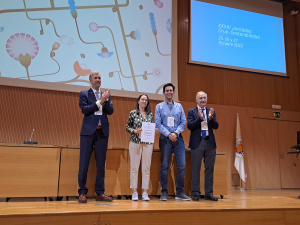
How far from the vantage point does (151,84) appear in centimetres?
533

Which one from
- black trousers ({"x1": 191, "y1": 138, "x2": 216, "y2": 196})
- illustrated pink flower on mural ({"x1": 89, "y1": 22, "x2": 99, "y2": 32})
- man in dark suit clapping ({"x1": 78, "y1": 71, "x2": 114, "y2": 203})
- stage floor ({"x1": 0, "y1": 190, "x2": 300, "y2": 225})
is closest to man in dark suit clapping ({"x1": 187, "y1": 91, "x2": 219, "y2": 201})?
black trousers ({"x1": 191, "y1": 138, "x2": 216, "y2": 196})

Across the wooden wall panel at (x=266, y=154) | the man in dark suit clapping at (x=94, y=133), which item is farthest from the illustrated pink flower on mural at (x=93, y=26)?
the wooden wall panel at (x=266, y=154)

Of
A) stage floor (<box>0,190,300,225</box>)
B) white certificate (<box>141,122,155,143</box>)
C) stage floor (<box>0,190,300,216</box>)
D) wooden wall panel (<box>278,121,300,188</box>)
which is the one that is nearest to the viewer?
stage floor (<box>0,190,300,225</box>)

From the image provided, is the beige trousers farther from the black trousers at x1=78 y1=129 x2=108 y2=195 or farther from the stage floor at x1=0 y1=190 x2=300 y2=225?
the stage floor at x1=0 y1=190 x2=300 y2=225

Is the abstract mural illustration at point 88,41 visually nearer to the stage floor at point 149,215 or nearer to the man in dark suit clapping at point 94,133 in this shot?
the man in dark suit clapping at point 94,133

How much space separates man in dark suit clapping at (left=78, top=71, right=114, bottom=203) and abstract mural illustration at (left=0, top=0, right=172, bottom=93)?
1872 millimetres

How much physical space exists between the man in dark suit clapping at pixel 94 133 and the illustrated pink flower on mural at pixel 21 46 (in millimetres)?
2122

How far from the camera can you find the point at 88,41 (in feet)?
16.3

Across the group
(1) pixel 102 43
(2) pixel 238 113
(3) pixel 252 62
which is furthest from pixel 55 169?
(3) pixel 252 62

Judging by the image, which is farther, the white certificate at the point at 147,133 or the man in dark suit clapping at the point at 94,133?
the white certificate at the point at 147,133

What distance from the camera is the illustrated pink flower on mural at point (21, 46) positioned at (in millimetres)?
4500

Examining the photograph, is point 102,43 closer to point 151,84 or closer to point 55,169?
point 151,84

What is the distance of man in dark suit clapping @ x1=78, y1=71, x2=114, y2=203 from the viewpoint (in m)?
2.95

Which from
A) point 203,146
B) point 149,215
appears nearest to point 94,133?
point 149,215
